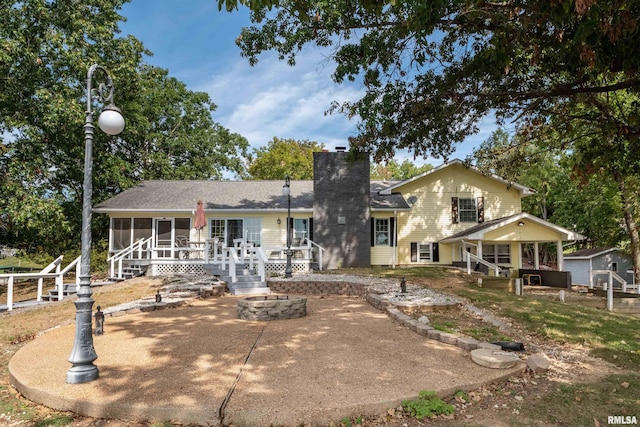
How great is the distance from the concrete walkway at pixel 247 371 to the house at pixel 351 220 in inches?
419

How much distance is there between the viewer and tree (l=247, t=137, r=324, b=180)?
3803cm

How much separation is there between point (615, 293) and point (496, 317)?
12.8 meters

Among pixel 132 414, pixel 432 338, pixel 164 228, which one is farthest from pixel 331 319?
pixel 164 228

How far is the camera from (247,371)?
200 inches

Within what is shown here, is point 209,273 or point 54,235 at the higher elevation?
point 54,235

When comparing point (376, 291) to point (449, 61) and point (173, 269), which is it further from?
point (173, 269)

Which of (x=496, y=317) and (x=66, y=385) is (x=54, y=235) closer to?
(x=66, y=385)

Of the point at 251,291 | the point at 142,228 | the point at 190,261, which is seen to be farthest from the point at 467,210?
the point at 142,228

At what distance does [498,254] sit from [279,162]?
23.1m

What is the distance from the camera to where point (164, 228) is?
65.7 ft

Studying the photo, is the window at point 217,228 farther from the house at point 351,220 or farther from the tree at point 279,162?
the tree at point 279,162

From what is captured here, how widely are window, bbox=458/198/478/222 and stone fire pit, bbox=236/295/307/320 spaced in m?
A: 15.7

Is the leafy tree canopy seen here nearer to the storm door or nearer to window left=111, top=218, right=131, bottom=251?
the storm door

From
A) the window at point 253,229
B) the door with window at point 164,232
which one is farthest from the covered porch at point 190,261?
the window at point 253,229
